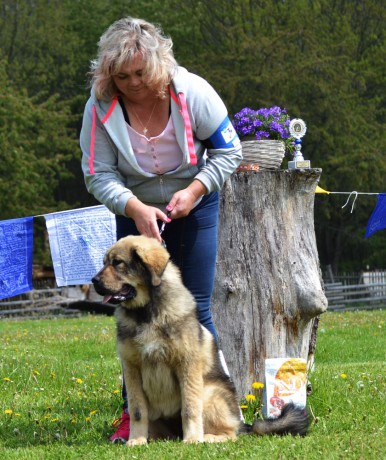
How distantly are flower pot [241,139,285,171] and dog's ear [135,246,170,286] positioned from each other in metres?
1.89

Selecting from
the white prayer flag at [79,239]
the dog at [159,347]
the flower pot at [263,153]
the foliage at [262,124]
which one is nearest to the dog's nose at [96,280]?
the dog at [159,347]

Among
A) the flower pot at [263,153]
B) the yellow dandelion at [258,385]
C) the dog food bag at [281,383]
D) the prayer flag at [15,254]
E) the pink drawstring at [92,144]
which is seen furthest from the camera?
the prayer flag at [15,254]

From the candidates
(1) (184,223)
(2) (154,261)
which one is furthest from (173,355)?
(1) (184,223)

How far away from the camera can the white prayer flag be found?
10836 mm

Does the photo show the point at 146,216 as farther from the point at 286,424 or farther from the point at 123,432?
the point at 286,424

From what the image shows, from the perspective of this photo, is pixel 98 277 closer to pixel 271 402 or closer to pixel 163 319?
pixel 163 319

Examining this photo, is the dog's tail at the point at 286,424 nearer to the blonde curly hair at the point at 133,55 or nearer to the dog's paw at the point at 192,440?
the dog's paw at the point at 192,440

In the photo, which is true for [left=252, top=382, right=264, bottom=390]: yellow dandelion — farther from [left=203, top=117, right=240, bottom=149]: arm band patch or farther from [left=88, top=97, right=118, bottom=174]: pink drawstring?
[left=88, top=97, right=118, bottom=174]: pink drawstring

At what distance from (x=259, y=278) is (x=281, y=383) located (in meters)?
0.89

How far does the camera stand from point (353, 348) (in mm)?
11445

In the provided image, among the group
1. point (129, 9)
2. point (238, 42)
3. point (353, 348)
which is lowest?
point (353, 348)

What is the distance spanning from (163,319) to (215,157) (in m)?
1.04

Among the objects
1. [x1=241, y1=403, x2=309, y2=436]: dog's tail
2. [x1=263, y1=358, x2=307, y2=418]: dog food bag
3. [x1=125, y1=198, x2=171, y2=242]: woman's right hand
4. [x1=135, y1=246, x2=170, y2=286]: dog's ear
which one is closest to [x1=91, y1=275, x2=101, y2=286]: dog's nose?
[x1=135, y1=246, x2=170, y2=286]: dog's ear

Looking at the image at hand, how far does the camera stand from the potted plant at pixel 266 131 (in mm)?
6520
